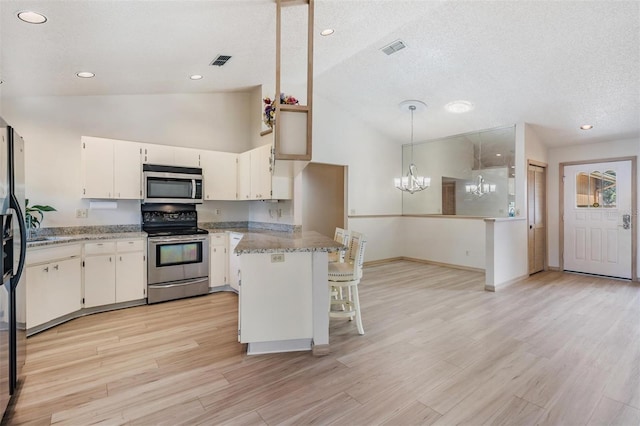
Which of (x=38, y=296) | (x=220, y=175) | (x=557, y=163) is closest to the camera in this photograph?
(x=38, y=296)

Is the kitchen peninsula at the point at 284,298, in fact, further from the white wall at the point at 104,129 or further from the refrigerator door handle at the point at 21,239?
the white wall at the point at 104,129

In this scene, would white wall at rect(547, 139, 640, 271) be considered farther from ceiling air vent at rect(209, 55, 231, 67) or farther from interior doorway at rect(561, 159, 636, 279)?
ceiling air vent at rect(209, 55, 231, 67)

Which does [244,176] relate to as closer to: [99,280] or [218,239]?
[218,239]

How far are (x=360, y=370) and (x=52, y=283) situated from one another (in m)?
3.20

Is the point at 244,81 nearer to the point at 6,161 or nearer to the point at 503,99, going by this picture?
the point at 6,161

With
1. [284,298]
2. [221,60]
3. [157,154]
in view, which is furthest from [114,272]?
[221,60]

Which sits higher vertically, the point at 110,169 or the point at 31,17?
the point at 31,17

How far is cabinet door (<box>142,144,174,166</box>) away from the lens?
4.28m

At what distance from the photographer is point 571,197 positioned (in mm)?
6051

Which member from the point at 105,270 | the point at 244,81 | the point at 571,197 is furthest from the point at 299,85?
the point at 571,197

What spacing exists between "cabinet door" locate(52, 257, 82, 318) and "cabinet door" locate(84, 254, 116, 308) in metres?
0.08

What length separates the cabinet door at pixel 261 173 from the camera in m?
4.51

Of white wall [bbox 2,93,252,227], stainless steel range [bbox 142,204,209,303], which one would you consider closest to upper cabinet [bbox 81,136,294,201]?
white wall [bbox 2,93,252,227]

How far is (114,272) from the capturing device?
382 centimetres
